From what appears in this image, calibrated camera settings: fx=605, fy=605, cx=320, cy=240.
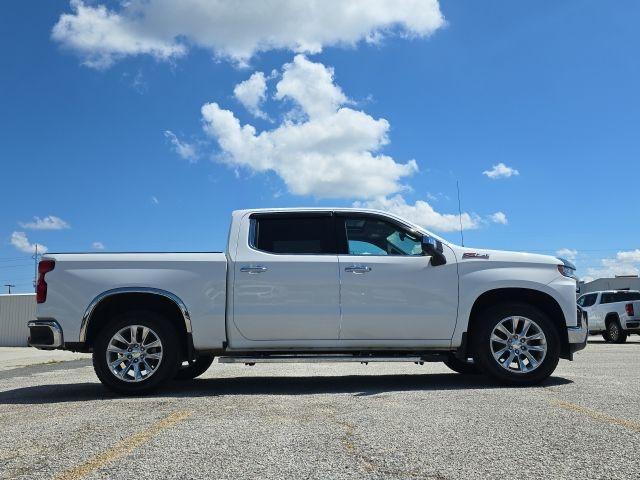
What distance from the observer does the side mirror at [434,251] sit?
21.7 feet

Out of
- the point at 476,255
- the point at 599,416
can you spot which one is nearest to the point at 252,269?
the point at 476,255

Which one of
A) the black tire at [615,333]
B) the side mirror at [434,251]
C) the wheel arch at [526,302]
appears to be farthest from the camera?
the black tire at [615,333]

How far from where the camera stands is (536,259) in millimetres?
6934

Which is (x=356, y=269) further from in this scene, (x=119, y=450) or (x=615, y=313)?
(x=615, y=313)

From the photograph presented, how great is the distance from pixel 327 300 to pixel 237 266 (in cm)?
105

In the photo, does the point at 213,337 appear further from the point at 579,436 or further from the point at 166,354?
the point at 579,436

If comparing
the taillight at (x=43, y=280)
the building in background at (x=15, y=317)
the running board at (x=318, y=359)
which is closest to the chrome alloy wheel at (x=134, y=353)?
the running board at (x=318, y=359)

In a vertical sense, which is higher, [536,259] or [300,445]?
[536,259]

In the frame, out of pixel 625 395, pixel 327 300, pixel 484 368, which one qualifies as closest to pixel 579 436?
pixel 625 395

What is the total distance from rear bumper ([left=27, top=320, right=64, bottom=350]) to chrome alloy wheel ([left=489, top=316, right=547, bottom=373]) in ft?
15.4

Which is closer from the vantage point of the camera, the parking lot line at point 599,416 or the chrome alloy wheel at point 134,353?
the parking lot line at point 599,416

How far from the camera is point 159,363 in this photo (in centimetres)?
643

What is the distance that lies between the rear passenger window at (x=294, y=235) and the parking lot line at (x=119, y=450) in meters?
2.42

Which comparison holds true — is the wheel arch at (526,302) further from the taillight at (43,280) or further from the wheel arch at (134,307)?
the taillight at (43,280)
